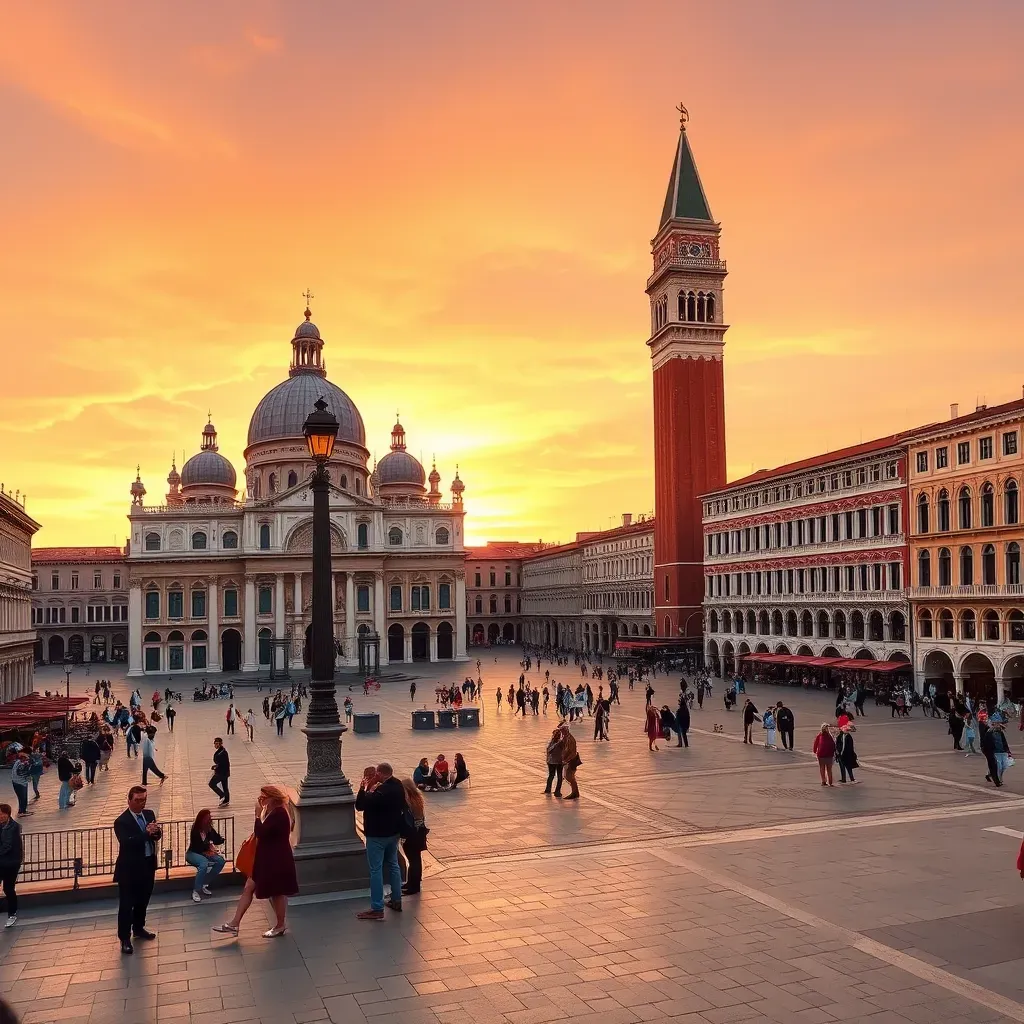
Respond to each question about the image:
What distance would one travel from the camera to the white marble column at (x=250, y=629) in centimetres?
8450

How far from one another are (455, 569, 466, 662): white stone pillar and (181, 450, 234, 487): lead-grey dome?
29949 millimetres

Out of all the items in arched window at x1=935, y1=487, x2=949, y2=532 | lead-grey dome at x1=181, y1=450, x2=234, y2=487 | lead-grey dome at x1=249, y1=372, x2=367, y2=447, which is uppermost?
lead-grey dome at x1=249, y1=372, x2=367, y2=447

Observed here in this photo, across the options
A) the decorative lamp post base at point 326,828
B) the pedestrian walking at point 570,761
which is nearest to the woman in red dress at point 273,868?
the decorative lamp post base at point 326,828

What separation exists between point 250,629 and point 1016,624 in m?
63.0

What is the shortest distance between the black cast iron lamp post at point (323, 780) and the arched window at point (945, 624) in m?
37.4

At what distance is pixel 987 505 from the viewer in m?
41.8

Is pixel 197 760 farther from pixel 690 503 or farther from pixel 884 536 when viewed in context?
pixel 690 503

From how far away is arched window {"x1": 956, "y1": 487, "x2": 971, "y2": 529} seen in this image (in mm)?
43094

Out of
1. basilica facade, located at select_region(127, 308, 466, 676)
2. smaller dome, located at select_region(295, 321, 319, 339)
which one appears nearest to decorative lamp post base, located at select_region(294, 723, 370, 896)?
basilica facade, located at select_region(127, 308, 466, 676)

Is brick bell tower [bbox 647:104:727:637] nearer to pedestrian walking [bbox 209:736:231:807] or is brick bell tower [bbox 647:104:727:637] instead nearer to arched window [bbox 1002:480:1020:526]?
arched window [bbox 1002:480:1020:526]

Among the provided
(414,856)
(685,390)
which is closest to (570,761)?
(414,856)

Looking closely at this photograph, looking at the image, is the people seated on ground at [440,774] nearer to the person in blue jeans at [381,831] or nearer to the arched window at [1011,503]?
the person in blue jeans at [381,831]

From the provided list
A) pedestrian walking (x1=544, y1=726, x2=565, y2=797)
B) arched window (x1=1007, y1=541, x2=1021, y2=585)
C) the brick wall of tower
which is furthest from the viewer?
the brick wall of tower

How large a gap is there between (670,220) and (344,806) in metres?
73.8
